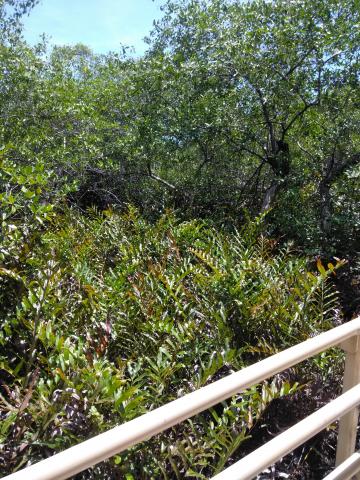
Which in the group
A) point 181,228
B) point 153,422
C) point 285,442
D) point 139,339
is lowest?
point 139,339

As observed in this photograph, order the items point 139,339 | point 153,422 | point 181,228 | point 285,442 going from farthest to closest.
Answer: point 181,228
point 139,339
point 285,442
point 153,422

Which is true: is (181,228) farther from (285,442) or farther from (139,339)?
(285,442)

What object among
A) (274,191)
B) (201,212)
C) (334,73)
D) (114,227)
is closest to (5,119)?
(114,227)

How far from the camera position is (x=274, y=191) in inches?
307

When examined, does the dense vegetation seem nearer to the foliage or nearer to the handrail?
the foliage

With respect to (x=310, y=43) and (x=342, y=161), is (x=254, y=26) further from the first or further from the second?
(x=342, y=161)

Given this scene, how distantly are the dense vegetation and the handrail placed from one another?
0.87m

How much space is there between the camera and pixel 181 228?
5742 millimetres

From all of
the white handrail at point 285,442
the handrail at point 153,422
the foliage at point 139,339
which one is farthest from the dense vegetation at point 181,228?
the handrail at point 153,422

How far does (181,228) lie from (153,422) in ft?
15.6

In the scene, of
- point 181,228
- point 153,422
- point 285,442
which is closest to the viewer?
point 153,422

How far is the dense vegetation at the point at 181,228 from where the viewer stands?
2.48 metres

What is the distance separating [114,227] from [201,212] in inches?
120

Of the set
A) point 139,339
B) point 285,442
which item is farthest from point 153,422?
point 139,339
